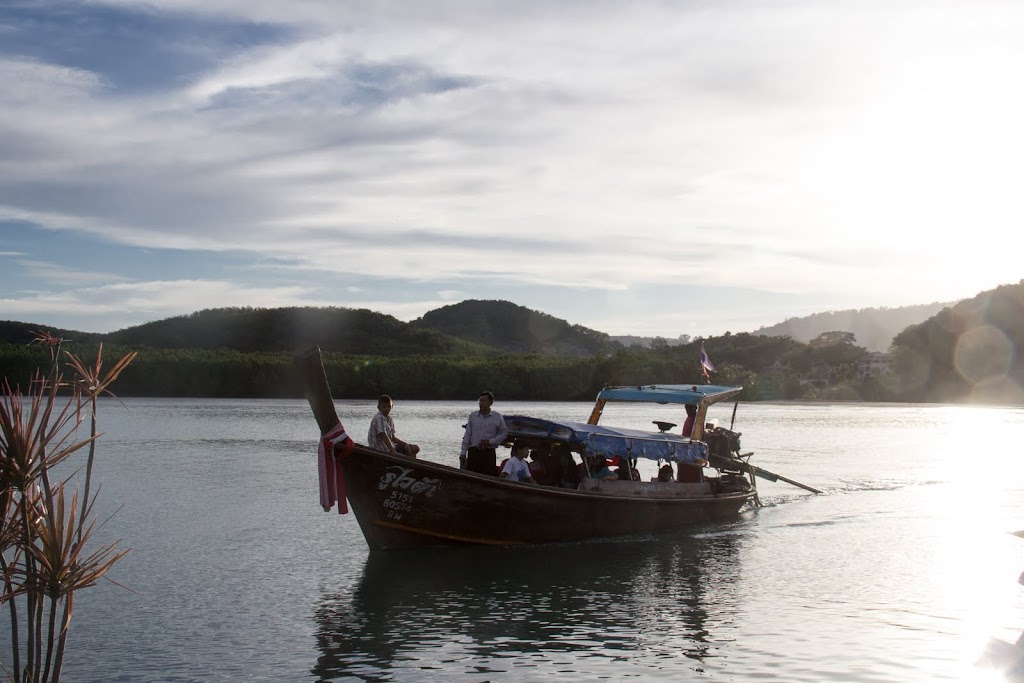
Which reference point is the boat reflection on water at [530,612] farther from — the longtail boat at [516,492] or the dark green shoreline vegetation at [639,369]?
the dark green shoreline vegetation at [639,369]

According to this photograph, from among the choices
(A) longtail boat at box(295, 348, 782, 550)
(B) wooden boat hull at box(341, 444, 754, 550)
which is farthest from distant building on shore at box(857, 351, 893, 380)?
(B) wooden boat hull at box(341, 444, 754, 550)

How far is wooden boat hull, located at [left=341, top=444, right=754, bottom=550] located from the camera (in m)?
15.3

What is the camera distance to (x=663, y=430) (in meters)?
19.4

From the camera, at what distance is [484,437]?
16.1 meters

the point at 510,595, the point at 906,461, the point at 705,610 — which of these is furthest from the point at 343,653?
the point at 906,461

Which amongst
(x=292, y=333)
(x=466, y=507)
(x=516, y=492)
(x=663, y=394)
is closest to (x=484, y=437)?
(x=516, y=492)

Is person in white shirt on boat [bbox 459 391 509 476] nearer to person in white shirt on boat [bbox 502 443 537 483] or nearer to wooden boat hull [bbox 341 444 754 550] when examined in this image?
person in white shirt on boat [bbox 502 443 537 483]

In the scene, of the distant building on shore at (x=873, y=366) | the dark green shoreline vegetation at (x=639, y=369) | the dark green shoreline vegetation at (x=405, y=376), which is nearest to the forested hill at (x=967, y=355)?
the dark green shoreline vegetation at (x=639, y=369)

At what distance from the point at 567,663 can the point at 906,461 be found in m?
30.9

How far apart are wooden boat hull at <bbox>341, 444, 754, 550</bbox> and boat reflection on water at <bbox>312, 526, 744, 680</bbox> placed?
0.31 meters

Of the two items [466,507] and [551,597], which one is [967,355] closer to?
[466,507]

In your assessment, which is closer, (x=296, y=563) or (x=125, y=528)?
(x=296, y=563)

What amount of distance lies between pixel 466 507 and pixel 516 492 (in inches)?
33.9

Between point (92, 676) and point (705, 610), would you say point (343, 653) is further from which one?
point (705, 610)
